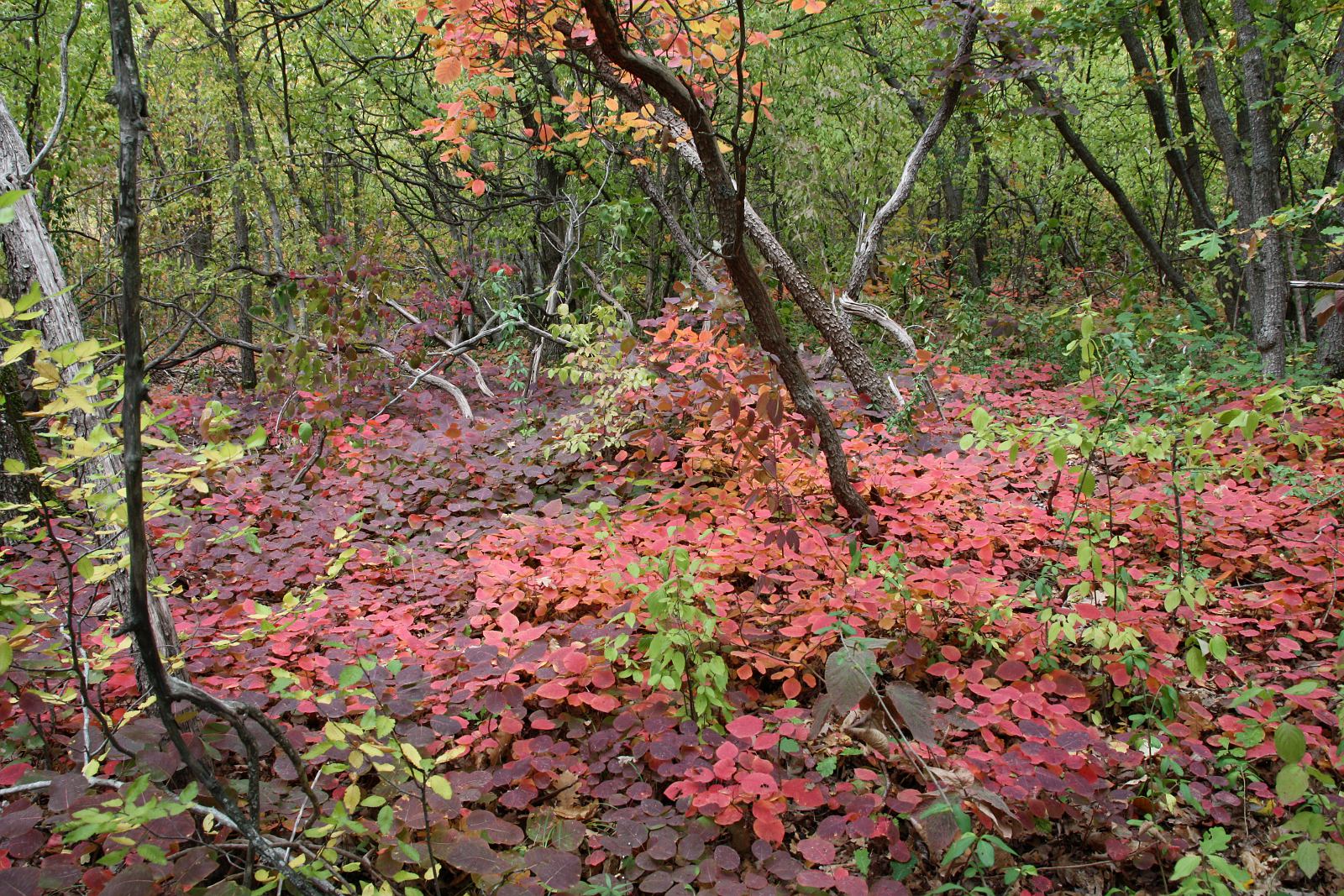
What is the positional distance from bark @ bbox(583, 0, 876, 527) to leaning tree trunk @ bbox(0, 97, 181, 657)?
191 centimetres

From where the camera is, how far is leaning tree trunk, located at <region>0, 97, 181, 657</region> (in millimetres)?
2387

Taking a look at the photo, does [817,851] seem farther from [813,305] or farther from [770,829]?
[813,305]

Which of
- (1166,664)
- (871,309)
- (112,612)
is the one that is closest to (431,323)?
(871,309)

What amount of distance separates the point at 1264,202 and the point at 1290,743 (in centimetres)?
553

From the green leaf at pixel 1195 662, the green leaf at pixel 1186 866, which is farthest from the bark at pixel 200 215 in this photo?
the green leaf at pixel 1186 866

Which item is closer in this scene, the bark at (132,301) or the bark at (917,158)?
the bark at (132,301)

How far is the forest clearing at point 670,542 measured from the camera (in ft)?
6.29

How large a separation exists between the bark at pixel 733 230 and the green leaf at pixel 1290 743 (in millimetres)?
1660

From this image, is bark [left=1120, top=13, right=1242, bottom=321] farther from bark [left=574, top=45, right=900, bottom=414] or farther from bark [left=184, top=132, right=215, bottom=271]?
bark [left=184, top=132, right=215, bottom=271]

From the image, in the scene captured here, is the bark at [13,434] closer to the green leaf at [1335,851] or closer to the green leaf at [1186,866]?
the green leaf at [1186,866]

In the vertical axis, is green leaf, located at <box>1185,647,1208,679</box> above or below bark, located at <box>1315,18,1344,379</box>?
below

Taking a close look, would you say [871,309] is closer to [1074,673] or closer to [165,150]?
[1074,673]

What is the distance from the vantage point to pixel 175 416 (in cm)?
652

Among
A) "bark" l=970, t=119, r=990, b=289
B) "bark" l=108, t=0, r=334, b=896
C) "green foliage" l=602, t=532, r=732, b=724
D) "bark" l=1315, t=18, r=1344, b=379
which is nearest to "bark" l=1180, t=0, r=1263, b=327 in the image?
"bark" l=1315, t=18, r=1344, b=379
